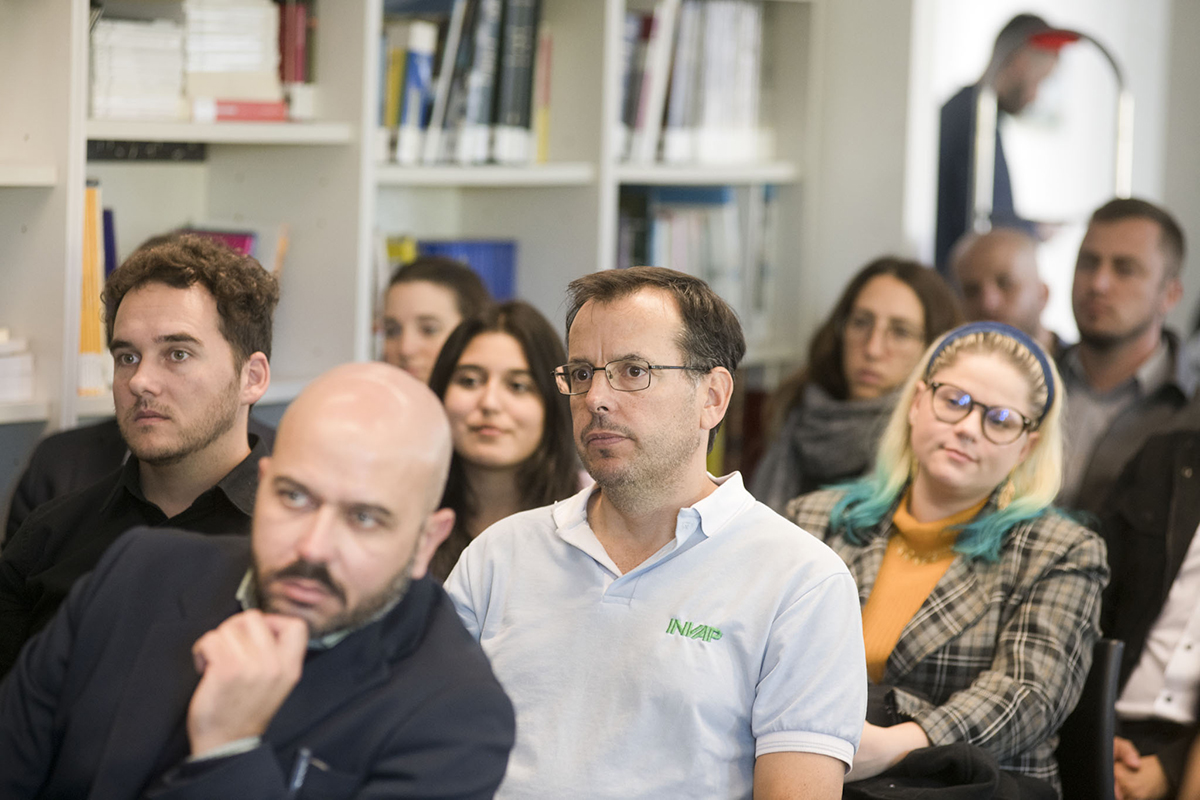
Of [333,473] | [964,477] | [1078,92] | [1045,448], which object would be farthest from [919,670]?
[1078,92]

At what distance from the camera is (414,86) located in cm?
303

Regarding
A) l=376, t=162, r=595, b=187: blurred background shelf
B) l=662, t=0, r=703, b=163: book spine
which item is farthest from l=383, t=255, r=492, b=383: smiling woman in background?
l=662, t=0, r=703, b=163: book spine

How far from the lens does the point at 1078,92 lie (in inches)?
182

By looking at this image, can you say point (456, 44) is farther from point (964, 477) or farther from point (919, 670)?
point (919, 670)

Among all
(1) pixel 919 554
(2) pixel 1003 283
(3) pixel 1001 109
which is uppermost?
(3) pixel 1001 109

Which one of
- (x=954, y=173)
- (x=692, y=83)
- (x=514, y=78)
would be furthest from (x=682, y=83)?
(x=954, y=173)

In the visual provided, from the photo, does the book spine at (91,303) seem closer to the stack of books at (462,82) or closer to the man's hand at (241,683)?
the stack of books at (462,82)

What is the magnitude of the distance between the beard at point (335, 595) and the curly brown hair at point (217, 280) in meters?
0.83

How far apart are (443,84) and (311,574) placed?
80.9 inches

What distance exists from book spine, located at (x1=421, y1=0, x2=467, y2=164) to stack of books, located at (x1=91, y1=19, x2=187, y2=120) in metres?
0.61

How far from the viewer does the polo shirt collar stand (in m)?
1.95

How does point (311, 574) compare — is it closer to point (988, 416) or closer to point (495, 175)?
point (988, 416)

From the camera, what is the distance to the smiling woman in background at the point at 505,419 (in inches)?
101

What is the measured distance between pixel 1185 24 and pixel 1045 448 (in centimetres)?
303
